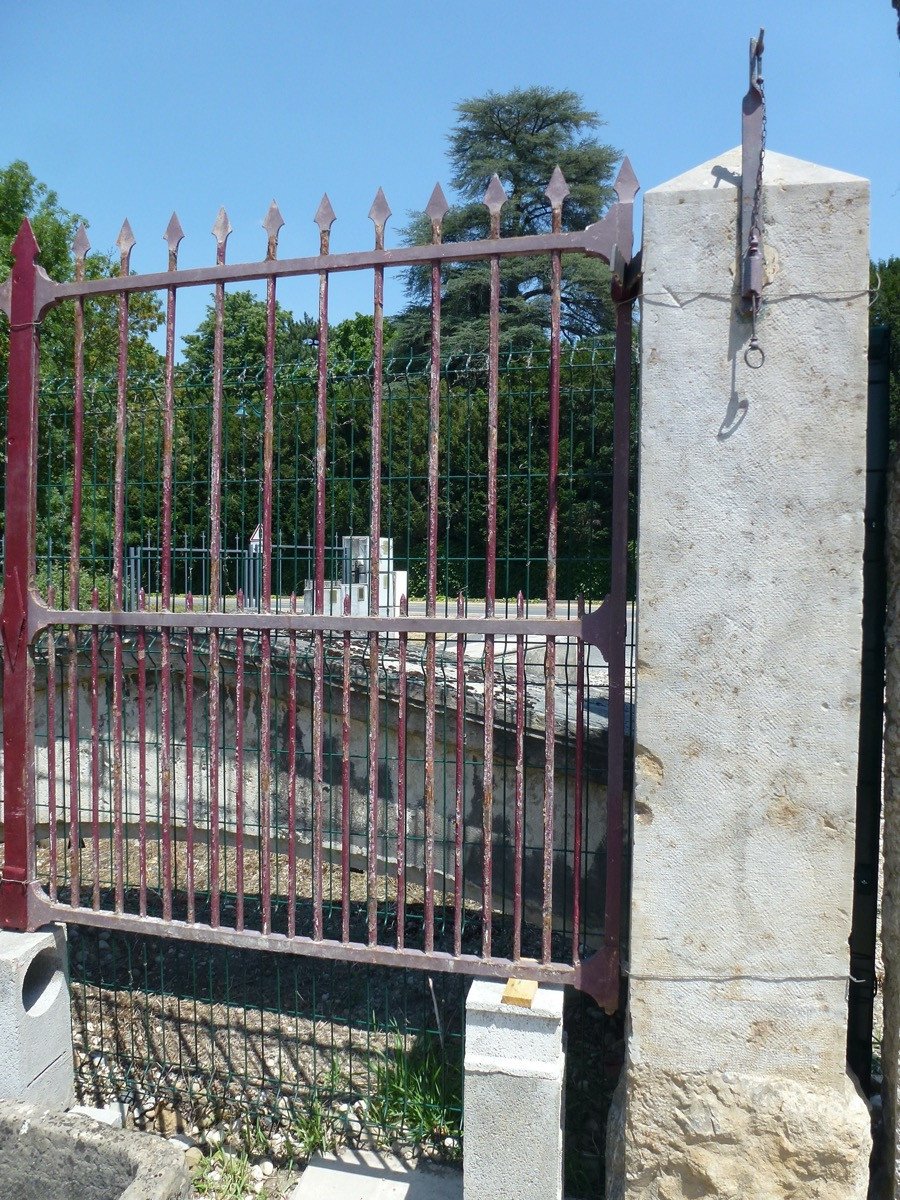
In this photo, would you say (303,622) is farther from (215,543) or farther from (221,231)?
(221,231)

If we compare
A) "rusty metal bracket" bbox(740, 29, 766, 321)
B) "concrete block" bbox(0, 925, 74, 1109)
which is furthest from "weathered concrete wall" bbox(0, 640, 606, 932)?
"rusty metal bracket" bbox(740, 29, 766, 321)

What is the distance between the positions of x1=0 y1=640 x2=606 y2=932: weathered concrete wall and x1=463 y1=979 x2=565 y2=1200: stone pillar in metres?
0.77

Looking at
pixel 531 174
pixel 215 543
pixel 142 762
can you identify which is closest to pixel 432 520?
pixel 215 543

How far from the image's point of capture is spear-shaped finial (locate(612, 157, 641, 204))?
269 cm

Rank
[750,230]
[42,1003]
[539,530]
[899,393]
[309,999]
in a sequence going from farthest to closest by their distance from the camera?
1. [539,530]
2. [309,999]
3. [899,393]
4. [42,1003]
5. [750,230]

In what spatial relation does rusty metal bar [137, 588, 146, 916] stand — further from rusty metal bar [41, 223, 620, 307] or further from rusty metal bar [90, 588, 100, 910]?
rusty metal bar [41, 223, 620, 307]

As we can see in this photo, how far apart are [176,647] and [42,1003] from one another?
1.68m

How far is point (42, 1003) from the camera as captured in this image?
11.0 ft

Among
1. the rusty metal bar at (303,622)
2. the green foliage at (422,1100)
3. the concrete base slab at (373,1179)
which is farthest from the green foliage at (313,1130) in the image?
the rusty metal bar at (303,622)

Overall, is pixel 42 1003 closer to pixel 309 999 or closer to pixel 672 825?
pixel 309 999

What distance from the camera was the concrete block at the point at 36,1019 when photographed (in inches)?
126

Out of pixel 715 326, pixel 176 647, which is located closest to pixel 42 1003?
pixel 176 647

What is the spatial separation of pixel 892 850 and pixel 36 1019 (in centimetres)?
296

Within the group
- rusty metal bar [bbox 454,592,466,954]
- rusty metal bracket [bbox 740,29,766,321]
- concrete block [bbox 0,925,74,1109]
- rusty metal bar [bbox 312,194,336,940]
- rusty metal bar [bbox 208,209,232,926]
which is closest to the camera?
rusty metal bracket [bbox 740,29,766,321]
